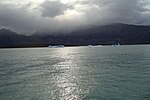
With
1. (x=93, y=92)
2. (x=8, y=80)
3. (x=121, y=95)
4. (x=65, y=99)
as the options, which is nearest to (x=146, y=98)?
(x=121, y=95)

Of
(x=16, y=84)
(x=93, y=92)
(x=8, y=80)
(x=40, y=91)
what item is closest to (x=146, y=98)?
(x=93, y=92)

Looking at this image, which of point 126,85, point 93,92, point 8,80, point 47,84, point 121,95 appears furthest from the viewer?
point 8,80

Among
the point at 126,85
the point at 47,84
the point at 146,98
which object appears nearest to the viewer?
the point at 146,98

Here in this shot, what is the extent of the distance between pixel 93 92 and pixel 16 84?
13024mm

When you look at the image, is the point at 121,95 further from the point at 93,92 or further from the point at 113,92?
the point at 93,92

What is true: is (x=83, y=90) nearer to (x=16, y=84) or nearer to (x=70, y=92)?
(x=70, y=92)

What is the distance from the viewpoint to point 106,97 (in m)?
24.3

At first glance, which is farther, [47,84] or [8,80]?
[8,80]

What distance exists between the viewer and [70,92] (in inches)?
1075

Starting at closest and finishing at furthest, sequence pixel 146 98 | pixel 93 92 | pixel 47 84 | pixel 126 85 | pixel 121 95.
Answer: pixel 146 98 → pixel 121 95 → pixel 93 92 → pixel 126 85 → pixel 47 84

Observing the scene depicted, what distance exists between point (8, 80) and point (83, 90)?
48.7ft

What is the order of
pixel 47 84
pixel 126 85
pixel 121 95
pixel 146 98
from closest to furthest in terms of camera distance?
pixel 146 98 < pixel 121 95 < pixel 126 85 < pixel 47 84

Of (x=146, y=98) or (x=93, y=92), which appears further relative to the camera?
(x=93, y=92)

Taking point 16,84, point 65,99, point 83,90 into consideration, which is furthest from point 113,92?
point 16,84
